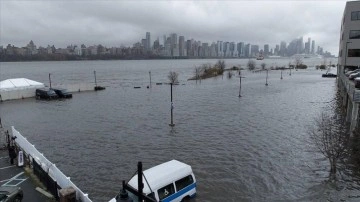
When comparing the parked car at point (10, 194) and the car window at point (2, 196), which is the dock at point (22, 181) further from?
the car window at point (2, 196)

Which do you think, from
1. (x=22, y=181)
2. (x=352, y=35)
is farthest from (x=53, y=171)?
(x=352, y=35)

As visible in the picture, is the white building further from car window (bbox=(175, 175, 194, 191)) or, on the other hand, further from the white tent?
the white tent

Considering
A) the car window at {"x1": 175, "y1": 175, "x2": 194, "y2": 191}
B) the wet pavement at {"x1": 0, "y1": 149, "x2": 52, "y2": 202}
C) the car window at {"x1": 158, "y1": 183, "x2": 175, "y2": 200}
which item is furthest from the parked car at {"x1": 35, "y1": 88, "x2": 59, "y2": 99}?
the car window at {"x1": 158, "y1": 183, "x2": 175, "y2": 200}

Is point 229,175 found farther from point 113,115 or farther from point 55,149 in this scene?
point 113,115

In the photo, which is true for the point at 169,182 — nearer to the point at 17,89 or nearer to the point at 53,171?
the point at 53,171

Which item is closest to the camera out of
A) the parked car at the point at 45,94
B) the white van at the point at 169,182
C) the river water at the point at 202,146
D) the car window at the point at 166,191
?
the white van at the point at 169,182

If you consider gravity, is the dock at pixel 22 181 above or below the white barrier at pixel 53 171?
below

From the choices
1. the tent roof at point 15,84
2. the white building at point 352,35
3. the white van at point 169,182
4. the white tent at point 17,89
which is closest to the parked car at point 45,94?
the white tent at point 17,89
